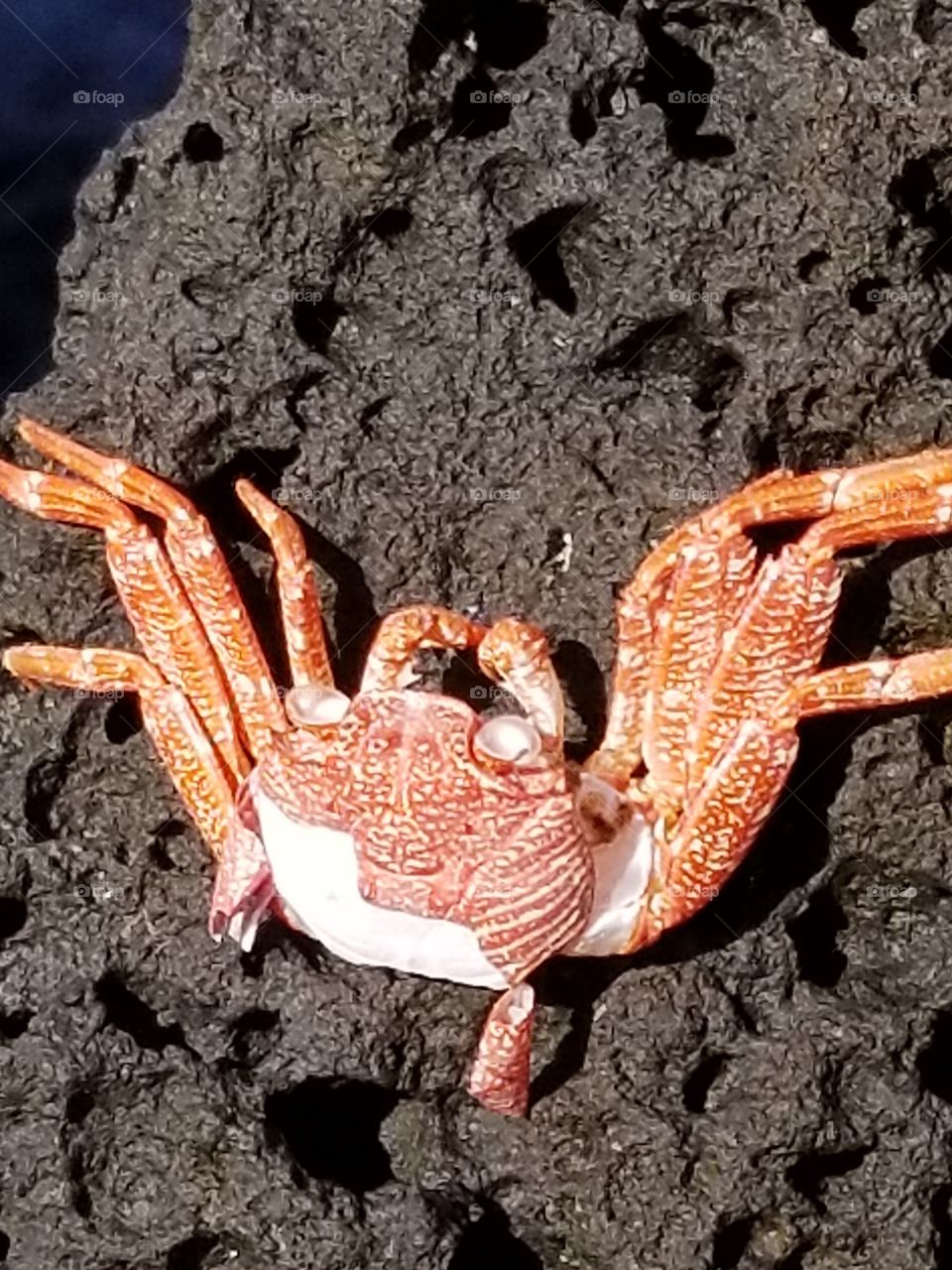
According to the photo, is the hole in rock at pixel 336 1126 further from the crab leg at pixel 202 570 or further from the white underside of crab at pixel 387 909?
the crab leg at pixel 202 570

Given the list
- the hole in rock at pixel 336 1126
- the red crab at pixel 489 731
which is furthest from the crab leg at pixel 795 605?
the hole in rock at pixel 336 1126

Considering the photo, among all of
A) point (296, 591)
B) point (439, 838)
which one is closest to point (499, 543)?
point (296, 591)

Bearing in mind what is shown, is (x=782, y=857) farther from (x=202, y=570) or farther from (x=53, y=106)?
(x=53, y=106)

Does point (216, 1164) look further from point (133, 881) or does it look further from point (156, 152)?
point (156, 152)

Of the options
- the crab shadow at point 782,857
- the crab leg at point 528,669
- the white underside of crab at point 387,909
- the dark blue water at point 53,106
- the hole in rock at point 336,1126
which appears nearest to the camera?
the crab leg at point 528,669

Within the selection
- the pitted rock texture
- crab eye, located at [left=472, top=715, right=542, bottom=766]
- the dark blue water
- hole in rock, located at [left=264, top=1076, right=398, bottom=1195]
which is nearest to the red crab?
crab eye, located at [left=472, top=715, right=542, bottom=766]

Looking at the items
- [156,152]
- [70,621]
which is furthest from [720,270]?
[70,621]

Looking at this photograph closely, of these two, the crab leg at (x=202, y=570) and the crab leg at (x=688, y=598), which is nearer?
the crab leg at (x=688, y=598)
